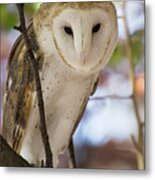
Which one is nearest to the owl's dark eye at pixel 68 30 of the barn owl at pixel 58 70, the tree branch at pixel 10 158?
the barn owl at pixel 58 70

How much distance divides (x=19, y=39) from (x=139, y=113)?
0.55 metres

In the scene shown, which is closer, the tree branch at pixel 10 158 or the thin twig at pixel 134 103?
the thin twig at pixel 134 103

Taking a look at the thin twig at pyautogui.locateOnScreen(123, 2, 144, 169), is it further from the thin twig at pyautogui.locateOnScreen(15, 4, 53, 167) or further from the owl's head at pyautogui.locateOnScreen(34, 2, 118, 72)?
the thin twig at pyautogui.locateOnScreen(15, 4, 53, 167)

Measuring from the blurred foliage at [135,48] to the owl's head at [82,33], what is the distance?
3cm

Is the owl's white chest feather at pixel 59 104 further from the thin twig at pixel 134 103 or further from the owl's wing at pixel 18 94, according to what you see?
the thin twig at pixel 134 103

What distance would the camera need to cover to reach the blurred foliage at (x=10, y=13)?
1.96 meters

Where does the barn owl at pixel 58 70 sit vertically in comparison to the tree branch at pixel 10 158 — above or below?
above

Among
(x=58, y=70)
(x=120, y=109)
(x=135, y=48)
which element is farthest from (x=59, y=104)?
(x=135, y=48)

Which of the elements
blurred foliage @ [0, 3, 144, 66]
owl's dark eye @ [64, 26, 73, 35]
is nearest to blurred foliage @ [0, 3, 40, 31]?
blurred foliage @ [0, 3, 144, 66]

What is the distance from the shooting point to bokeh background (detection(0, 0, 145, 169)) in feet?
6.14

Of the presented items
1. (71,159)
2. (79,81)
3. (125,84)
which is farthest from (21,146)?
(125,84)

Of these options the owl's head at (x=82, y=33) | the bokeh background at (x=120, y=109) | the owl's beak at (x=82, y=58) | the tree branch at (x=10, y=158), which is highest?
the owl's head at (x=82, y=33)

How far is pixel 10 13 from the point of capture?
1.98 meters

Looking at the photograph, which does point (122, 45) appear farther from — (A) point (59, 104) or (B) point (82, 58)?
(A) point (59, 104)
